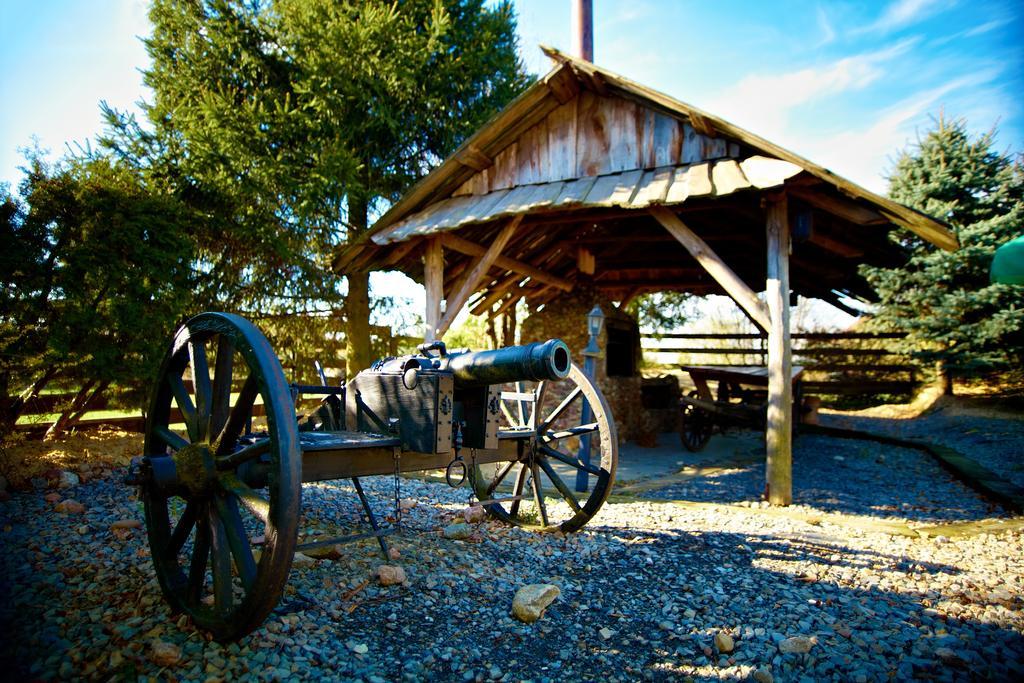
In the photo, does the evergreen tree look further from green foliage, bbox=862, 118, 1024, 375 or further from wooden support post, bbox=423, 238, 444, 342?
green foliage, bbox=862, 118, 1024, 375

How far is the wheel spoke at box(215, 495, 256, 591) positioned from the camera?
2.05 m

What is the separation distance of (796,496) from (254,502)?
570 centimetres

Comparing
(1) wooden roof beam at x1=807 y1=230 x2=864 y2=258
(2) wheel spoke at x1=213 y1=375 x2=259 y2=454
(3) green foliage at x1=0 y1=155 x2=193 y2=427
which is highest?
(1) wooden roof beam at x1=807 y1=230 x2=864 y2=258

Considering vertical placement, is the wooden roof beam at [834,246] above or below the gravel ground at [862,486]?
above

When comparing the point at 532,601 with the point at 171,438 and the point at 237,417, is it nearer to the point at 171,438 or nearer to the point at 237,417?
the point at 237,417

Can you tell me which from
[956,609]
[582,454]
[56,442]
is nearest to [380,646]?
[956,609]

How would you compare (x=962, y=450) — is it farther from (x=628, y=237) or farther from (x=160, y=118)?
(x=160, y=118)

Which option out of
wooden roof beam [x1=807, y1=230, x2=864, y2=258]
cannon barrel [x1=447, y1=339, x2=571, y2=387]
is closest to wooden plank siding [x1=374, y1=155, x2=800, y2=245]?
wooden roof beam [x1=807, y1=230, x2=864, y2=258]

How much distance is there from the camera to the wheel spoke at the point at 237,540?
2047 millimetres

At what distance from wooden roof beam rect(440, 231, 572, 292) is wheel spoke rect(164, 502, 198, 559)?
5.13 m

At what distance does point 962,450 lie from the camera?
7969 millimetres

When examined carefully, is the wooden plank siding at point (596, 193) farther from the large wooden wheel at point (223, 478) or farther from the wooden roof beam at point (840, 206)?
the large wooden wheel at point (223, 478)

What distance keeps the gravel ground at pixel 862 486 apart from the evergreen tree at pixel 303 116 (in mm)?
5876

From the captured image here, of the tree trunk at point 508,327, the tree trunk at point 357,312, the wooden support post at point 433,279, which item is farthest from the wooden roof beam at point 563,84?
the tree trunk at point 508,327
